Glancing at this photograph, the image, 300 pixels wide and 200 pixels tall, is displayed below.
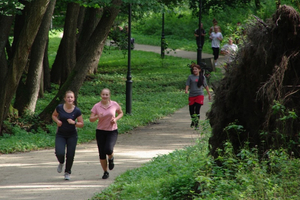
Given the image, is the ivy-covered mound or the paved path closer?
the ivy-covered mound

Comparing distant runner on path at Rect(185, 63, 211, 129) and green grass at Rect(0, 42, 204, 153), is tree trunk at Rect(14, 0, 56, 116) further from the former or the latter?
distant runner on path at Rect(185, 63, 211, 129)

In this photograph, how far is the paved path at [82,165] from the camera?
8.66 metres

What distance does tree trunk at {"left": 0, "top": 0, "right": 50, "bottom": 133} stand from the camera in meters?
12.0

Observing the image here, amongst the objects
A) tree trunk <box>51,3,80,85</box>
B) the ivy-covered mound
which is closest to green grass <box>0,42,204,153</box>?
tree trunk <box>51,3,80,85</box>

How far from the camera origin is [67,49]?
71.1ft

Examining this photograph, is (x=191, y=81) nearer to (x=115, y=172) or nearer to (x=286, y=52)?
(x=115, y=172)

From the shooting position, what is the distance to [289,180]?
6.67 m

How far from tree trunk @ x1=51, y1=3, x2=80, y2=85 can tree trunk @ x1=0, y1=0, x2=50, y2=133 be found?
7.33 m

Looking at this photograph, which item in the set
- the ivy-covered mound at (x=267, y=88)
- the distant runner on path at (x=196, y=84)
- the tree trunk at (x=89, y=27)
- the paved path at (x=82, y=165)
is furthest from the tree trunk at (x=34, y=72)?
the ivy-covered mound at (x=267, y=88)

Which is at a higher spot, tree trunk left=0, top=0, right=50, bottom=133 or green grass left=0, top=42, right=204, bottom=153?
tree trunk left=0, top=0, right=50, bottom=133

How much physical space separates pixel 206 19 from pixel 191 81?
106ft

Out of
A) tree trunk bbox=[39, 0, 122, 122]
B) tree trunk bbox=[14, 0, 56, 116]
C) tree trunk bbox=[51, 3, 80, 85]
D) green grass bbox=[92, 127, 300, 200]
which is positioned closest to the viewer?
green grass bbox=[92, 127, 300, 200]

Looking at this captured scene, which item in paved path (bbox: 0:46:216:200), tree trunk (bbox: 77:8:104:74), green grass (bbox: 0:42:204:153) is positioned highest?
tree trunk (bbox: 77:8:104:74)

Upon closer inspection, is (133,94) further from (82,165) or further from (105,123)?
(105,123)
